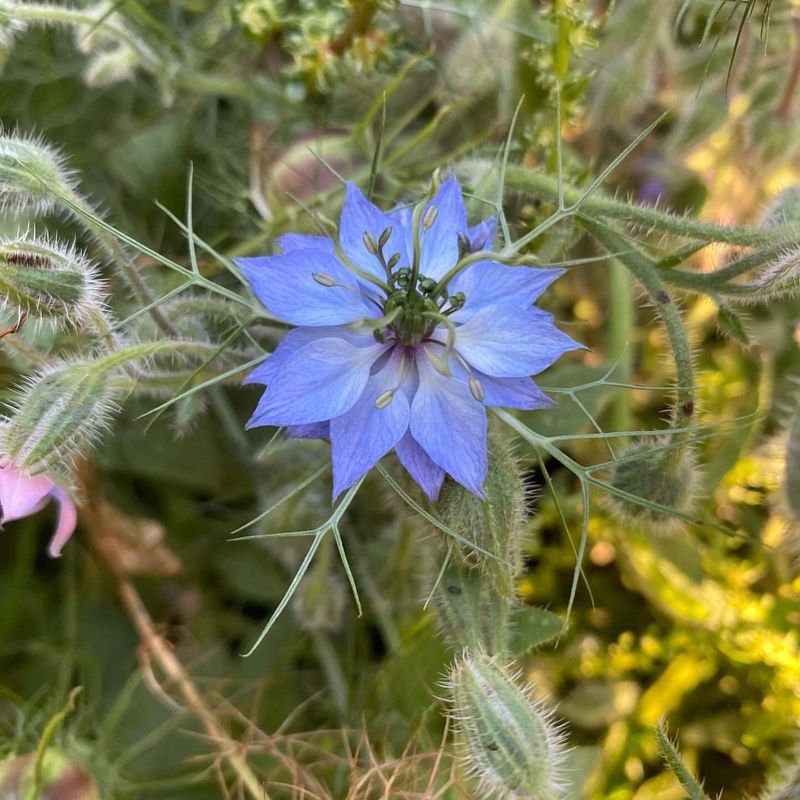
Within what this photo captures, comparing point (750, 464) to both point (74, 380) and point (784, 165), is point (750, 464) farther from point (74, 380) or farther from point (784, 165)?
point (74, 380)

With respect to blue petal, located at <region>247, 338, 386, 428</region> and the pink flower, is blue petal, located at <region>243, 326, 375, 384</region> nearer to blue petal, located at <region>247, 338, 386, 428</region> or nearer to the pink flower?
blue petal, located at <region>247, 338, 386, 428</region>

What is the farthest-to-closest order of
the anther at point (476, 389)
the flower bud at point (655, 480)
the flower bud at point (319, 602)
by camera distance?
the flower bud at point (319, 602), the flower bud at point (655, 480), the anther at point (476, 389)

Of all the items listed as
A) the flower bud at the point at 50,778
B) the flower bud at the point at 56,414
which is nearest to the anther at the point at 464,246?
the flower bud at the point at 56,414

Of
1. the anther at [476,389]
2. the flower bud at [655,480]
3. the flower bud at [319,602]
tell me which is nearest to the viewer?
the anther at [476,389]

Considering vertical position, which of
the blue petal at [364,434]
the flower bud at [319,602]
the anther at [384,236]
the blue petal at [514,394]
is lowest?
the flower bud at [319,602]

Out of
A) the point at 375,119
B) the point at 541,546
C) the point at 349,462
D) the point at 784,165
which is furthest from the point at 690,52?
the point at 349,462

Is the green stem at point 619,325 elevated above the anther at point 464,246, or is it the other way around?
the anther at point 464,246

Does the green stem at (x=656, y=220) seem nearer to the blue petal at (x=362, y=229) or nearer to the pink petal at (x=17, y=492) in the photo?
the blue petal at (x=362, y=229)
